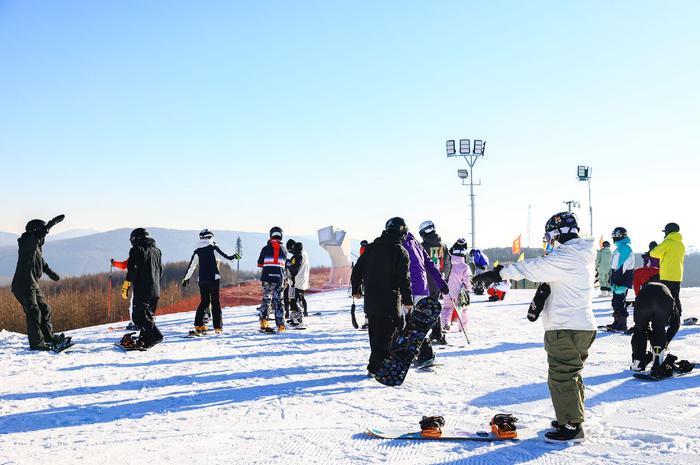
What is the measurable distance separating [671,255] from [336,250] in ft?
77.4

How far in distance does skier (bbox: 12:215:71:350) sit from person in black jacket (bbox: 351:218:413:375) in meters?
5.69

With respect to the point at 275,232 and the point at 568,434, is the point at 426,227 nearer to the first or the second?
the point at 275,232

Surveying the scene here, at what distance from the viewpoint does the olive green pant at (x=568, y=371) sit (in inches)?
181

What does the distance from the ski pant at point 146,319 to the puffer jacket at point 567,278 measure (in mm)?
7044

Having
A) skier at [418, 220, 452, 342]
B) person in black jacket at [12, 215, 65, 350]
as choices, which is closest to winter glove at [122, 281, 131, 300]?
person in black jacket at [12, 215, 65, 350]

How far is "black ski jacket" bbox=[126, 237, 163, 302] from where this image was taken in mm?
9664

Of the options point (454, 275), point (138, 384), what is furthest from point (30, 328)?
point (454, 275)

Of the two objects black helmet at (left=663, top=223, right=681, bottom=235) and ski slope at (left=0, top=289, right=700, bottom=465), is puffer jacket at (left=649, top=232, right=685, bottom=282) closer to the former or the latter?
black helmet at (left=663, top=223, right=681, bottom=235)

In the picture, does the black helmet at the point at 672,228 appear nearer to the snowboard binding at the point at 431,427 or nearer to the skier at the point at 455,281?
the skier at the point at 455,281

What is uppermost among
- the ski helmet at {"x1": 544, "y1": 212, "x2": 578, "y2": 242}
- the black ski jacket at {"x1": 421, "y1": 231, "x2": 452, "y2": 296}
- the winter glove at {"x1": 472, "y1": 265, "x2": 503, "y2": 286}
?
the ski helmet at {"x1": 544, "y1": 212, "x2": 578, "y2": 242}

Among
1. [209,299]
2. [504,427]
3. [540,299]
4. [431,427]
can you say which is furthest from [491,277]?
[209,299]

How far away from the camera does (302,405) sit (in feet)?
19.4

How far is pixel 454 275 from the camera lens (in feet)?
35.3

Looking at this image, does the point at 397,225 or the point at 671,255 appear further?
the point at 671,255
